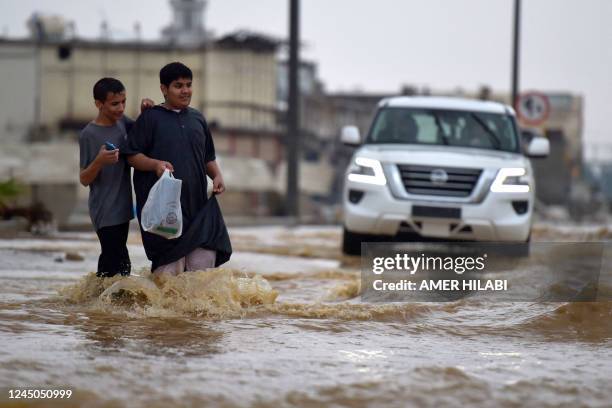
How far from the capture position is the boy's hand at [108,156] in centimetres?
764

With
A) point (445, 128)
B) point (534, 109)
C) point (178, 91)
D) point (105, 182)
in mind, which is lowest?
point (105, 182)

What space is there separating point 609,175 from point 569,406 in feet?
386

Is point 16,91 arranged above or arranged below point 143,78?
below

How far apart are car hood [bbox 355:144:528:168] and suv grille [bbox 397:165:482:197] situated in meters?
0.06

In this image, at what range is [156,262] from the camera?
7812 mm

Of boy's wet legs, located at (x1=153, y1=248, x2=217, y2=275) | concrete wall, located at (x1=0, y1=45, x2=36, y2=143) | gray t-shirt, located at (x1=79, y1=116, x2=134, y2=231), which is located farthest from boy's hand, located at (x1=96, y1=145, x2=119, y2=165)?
concrete wall, located at (x1=0, y1=45, x2=36, y2=143)

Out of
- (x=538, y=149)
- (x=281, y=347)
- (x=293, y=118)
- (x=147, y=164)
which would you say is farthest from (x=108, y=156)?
(x=293, y=118)

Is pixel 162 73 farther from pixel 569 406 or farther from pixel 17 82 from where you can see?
pixel 17 82

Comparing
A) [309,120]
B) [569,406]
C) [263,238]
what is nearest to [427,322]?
[569,406]

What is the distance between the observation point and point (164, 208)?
7.47 meters

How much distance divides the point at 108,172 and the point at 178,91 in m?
0.73

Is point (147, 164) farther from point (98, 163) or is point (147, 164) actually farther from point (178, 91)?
point (178, 91)

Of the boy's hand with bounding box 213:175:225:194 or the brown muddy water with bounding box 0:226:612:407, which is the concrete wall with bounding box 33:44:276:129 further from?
the boy's hand with bounding box 213:175:225:194

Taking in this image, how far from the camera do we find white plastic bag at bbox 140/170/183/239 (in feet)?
24.5
